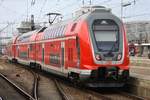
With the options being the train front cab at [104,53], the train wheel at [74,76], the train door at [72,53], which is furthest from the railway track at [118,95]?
the train door at [72,53]

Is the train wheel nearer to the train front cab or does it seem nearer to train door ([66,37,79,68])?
train door ([66,37,79,68])

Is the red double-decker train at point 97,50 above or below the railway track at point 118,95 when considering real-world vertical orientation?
Answer: above

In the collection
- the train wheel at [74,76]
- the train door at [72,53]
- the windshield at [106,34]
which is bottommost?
the train wheel at [74,76]

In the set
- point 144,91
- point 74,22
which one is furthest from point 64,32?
point 144,91

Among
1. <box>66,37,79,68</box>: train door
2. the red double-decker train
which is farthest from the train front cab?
<box>66,37,79,68</box>: train door

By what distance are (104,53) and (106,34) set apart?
0.91m

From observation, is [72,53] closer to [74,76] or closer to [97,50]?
[74,76]

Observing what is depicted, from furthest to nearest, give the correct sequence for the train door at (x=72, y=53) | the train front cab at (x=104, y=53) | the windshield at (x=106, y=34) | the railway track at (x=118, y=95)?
the train door at (x=72, y=53) → the windshield at (x=106, y=34) → the train front cab at (x=104, y=53) → the railway track at (x=118, y=95)

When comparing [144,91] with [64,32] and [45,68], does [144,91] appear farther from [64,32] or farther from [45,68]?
[45,68]

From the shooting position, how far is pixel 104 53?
18000 mm

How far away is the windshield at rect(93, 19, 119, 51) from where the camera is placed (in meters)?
18.2

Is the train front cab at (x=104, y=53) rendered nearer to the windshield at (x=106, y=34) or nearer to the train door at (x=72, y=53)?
the windshield at (x=106, y=34)

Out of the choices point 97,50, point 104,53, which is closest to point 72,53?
point 97,50

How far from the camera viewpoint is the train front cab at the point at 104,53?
1792 centimetres
